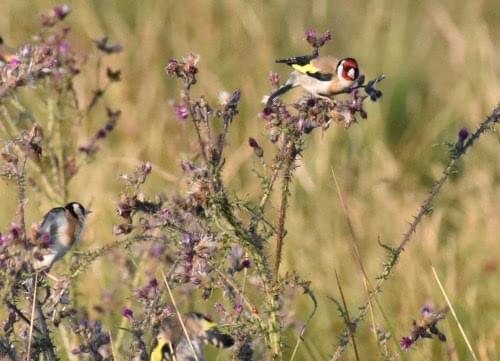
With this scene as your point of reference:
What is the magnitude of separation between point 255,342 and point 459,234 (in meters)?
2.49

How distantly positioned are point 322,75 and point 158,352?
736 millimetres

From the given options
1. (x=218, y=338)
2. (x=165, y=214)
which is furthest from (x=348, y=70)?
(x=218, y=338)

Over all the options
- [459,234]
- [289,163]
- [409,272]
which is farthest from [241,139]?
[289,163]

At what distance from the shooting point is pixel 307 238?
515cm

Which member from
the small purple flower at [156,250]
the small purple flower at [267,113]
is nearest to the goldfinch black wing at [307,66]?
the small purple flower at [267,113]

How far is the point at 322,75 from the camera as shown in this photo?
2469 millimetres

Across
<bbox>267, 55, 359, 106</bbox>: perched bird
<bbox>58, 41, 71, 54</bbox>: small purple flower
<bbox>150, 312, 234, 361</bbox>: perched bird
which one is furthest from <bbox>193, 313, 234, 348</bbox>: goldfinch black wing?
<bbox>58, 41, 71, 54</bbox>: small purple flower

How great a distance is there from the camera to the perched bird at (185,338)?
260 cm

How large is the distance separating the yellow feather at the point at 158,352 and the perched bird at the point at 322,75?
2.13ft

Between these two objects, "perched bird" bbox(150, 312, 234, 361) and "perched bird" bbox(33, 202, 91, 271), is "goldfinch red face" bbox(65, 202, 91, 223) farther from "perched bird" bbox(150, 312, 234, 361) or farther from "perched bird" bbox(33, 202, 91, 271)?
"perched bird" bbox(150, 312, 234, 361)

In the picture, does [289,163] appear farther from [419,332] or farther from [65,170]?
[65,170]

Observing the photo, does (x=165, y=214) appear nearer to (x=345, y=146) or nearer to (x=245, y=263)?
(x=245, y=263)

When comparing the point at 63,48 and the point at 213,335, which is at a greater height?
the point at 63,48

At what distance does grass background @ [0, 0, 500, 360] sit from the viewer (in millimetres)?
4523
